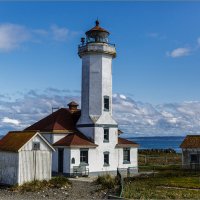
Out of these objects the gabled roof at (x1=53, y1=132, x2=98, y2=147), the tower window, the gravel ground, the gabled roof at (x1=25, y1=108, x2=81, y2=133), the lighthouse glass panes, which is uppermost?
the lighthouse glass panes

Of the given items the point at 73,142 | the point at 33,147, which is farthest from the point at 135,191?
the point at 73,142

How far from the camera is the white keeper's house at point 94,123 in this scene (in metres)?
32.5

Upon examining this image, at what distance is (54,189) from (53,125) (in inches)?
381

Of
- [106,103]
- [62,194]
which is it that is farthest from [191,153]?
[62,194]

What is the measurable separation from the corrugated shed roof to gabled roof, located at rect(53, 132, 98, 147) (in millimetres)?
4659

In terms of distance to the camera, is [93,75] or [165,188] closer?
[165,188]

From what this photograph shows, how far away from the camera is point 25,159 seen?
83.6 ft

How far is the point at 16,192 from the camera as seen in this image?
2341 centimetres

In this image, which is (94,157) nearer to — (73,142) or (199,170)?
(73,142)

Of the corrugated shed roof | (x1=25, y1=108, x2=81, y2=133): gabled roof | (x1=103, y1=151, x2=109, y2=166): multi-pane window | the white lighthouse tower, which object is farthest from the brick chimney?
the corrugated shed roof

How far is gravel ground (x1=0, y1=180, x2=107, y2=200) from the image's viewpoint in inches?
851

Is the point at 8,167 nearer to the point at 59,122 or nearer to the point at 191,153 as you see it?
the point at 59,122

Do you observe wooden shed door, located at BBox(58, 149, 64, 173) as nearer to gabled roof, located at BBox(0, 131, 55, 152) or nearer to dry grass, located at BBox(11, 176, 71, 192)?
gabled roof, located at BBox(0, 131, 55, 152)

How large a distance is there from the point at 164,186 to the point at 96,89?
11.9 metres
